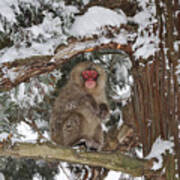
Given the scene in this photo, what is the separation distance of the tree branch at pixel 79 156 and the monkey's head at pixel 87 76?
221 cm

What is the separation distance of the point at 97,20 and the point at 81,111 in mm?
1614

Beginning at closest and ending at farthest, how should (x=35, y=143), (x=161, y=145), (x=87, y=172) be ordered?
(x=35, y=143)
(x=161, y=145)
(x=87, y=172)

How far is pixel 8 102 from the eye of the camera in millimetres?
5617

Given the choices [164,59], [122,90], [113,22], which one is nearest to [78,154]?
[164,59]

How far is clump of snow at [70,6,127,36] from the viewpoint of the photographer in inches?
150

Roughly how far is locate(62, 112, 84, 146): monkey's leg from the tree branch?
187cm

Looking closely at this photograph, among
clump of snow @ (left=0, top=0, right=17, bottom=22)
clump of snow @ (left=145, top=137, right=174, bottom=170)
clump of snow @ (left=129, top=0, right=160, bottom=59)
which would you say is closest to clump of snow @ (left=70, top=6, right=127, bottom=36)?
clump of snow @ (left=129, top=0, right=160, bottom=59)

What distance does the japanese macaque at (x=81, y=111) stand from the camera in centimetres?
499

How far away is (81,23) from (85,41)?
291 mm

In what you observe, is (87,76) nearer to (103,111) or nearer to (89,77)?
(89,77)

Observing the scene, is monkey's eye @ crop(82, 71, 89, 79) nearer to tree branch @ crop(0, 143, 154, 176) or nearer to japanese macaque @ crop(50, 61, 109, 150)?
japanese macaque @ crop(50, 61, 109, 150)

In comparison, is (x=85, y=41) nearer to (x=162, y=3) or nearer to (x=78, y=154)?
(x=162, y=3)

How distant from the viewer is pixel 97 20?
3.86 m

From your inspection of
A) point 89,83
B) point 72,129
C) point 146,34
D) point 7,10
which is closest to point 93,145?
point 72,129
